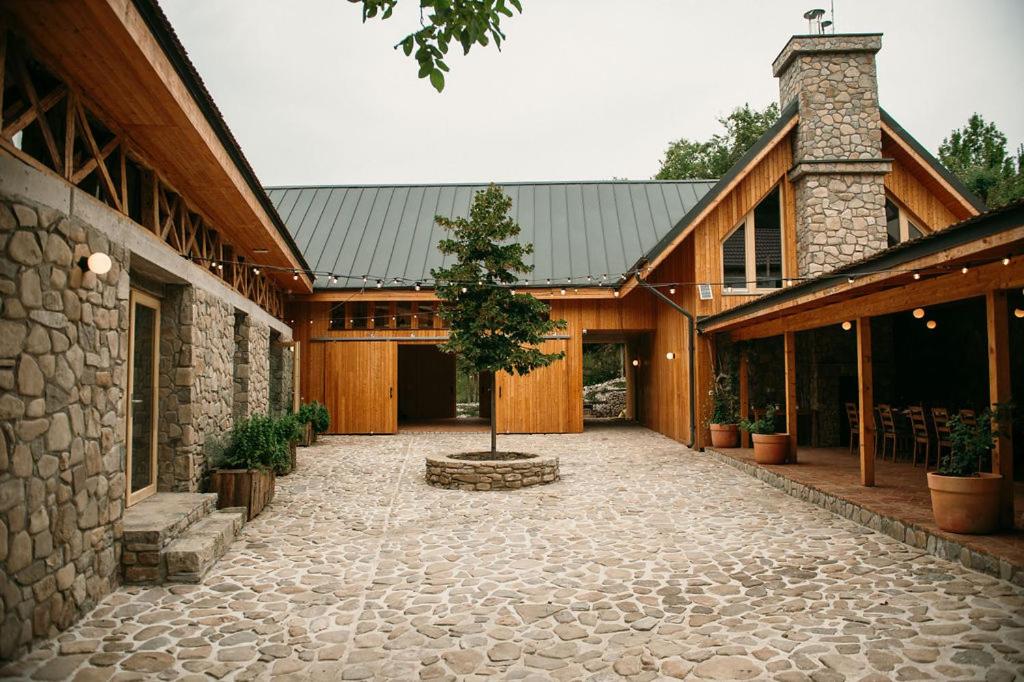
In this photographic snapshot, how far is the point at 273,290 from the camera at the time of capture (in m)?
13.4

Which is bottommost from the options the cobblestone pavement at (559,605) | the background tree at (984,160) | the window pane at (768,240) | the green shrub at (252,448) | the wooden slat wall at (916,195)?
the cobblestone pavement at (559,605)

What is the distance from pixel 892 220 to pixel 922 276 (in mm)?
8251

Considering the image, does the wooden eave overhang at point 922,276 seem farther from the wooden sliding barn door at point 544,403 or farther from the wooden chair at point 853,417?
the wooden sliding barn door at point 544,403

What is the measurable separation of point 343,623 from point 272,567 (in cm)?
142

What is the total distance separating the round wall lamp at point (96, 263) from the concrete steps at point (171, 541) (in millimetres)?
1976

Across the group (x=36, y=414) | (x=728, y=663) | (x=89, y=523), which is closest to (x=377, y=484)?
(x=89, y=523)

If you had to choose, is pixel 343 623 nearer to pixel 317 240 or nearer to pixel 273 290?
pixel 273 290

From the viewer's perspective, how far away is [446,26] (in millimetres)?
3287

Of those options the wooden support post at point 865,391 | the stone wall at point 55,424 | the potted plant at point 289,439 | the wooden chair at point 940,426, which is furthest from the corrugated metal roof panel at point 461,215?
the stone wall at point 55,424

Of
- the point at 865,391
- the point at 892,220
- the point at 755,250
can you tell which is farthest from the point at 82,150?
the point at 892,220

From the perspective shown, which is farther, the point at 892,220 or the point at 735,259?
the point at 892,220

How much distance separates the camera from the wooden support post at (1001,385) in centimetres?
545

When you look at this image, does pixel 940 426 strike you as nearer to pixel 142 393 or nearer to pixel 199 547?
pixel 199 547

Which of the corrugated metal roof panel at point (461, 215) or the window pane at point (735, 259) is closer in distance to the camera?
the window pane at point (735, 259)
